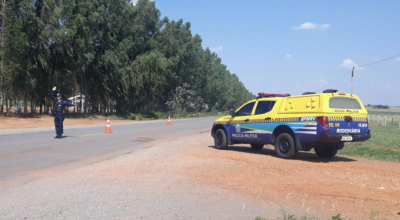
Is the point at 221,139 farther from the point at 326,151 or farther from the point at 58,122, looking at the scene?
the point at 58,122

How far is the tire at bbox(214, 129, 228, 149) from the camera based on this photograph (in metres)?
14.7

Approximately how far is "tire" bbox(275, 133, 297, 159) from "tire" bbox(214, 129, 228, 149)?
8.50 feet

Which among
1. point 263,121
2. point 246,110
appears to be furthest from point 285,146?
point 246,110

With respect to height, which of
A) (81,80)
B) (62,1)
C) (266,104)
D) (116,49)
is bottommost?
(266,104)

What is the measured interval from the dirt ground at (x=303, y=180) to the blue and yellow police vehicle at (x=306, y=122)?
0.56 meters

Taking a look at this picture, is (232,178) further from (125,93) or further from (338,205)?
(125,93)

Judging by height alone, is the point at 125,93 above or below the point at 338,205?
above

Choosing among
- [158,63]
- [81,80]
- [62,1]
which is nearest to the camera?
[62,1]

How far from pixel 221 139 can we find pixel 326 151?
3832 mm

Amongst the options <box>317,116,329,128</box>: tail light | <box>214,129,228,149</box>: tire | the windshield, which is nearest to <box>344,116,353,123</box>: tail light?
the windshield

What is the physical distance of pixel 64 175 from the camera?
902cm

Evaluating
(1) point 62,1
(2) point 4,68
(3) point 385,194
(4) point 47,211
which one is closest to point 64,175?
(4) point 47,211

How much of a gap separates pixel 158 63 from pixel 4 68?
21.0 m

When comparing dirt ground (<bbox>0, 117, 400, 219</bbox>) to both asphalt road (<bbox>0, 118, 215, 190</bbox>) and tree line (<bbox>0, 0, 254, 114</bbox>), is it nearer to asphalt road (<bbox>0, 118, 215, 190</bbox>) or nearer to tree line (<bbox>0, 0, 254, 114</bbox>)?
asphalt road (<bbox>0, 118, 215, 190</bbox>)
